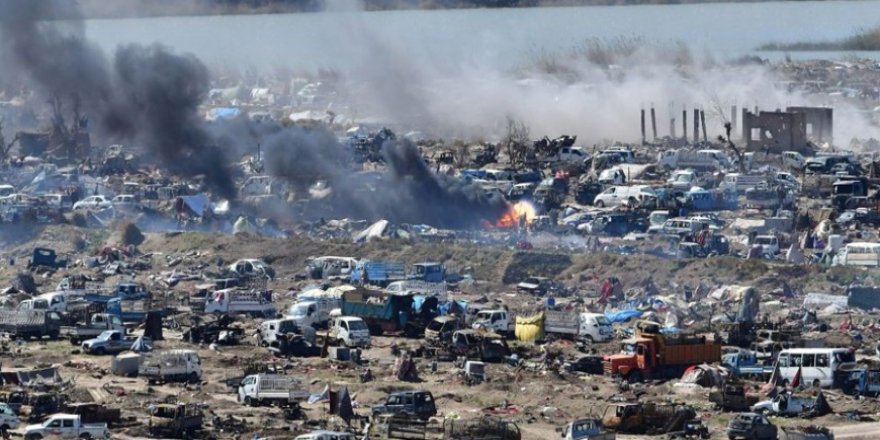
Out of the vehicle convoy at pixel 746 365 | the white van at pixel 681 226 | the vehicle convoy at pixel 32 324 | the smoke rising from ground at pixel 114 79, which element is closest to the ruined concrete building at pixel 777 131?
the white van at pixel 681 226

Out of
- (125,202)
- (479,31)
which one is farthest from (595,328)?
(479,31)

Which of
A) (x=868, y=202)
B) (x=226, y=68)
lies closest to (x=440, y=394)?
(x=868, y=202)

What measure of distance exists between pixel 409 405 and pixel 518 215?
79.7 ft

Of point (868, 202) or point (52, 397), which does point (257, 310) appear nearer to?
point (52, 397)

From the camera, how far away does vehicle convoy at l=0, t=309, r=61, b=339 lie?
3941cm

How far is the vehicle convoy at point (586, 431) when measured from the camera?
28.8 metres

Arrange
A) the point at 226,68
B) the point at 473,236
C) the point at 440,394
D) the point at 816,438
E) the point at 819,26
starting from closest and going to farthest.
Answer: the point at 816,438, the point at 440,394, the point at 473,236, the point at 226,68, the point at 819,26

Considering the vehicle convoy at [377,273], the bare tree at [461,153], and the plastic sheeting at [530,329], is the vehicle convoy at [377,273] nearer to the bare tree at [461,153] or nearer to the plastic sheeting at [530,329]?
the plastic sheeting at [530,329]

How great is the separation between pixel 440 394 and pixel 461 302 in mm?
8610

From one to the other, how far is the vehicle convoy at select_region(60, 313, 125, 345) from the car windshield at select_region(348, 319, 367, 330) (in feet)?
13.7

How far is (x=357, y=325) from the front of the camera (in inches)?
1508

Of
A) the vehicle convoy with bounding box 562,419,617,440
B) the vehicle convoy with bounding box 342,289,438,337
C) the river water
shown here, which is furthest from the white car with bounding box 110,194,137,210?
the vehicle convoy with bounding box 562,419,617,440

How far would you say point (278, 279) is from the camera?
4725cm

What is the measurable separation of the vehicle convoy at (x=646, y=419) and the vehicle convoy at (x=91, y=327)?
1171 centimetres
